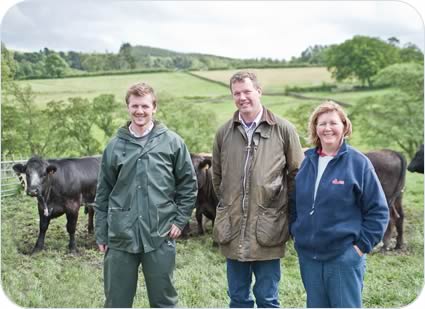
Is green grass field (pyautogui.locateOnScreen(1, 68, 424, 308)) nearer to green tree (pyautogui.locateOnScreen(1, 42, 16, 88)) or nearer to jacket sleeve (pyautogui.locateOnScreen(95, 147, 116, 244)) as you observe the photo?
green tree (pyautogui.locateOnScreen(1, 42, 16, 88))

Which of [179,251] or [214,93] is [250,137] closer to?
[179,251]

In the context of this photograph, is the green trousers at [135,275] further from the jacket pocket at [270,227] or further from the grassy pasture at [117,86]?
the grassy pasture at [117,86]

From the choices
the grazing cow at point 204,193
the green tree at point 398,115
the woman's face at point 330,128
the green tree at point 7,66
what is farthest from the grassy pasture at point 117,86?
the woman's face at point 330,128

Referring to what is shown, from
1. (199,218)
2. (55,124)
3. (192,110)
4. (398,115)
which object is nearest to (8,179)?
(55,124)

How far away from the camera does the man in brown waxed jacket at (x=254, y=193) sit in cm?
332

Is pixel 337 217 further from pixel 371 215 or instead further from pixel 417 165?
pixel 417 165

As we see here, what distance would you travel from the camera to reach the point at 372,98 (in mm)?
8453

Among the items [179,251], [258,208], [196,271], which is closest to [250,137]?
[258,208]

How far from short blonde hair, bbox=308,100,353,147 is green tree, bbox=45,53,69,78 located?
5.41m

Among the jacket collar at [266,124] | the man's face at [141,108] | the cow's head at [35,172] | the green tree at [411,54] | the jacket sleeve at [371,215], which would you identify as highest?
the green tree at [411,54]

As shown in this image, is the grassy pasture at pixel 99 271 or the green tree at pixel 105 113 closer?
the grassy pasture at pixel 99 271

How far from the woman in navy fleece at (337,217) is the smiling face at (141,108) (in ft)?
3.51

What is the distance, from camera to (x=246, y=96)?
131 inches

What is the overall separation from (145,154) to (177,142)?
0.23 meters
